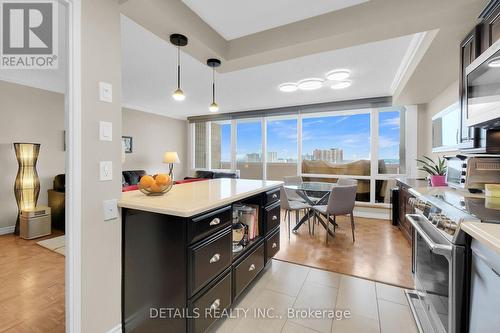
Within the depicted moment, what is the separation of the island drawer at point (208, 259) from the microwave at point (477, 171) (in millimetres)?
2229

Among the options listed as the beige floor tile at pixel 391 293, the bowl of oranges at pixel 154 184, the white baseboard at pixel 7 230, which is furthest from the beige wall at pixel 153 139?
the beige floor tile at pixel 391 293

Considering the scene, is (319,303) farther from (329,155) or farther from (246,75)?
(329,155)

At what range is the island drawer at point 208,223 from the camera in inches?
50.5

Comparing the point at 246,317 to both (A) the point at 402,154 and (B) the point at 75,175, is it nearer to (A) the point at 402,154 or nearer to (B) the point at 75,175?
(B) the point at 75,175

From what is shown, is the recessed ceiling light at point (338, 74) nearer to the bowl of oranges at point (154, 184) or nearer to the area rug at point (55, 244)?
the bowl of oranges at point (154, 184)

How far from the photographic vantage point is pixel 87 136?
4.22ft

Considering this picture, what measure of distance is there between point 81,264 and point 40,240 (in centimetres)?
300

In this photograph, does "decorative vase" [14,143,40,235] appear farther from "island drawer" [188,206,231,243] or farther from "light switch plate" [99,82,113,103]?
"island drawer" [188,206,231,243]

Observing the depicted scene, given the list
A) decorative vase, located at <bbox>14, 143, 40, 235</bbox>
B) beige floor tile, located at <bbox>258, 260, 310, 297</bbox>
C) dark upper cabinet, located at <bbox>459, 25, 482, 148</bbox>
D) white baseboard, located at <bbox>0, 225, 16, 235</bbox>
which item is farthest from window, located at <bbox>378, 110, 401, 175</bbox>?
white baseboard, located at <bbox>0, 225, 16, 235</bbox>

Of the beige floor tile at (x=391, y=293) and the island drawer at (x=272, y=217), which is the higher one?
the island drawer at (x=272, y=217)

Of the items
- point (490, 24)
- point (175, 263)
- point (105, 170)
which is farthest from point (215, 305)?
point (490, 24)

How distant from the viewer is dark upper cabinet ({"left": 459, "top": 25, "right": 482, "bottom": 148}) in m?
1.70

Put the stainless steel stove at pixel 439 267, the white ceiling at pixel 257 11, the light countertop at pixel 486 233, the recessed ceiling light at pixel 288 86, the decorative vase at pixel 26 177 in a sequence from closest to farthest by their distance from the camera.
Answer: the light countertop at pixel 486 233 → the stainless steel stove at pixel 439 267 → the white ceiling at pixel 257 11 → the decorative vase at pixel 26 177 → the recessed ceiling light at pixel 288 86

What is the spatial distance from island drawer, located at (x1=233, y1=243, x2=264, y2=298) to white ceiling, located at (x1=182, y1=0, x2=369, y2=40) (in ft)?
7.04
